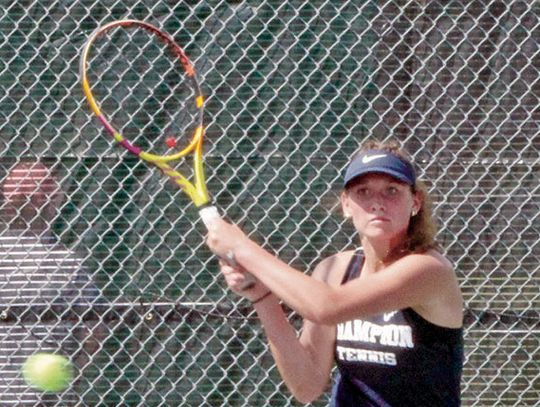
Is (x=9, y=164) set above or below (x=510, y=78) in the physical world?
below

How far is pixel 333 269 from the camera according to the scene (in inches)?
118

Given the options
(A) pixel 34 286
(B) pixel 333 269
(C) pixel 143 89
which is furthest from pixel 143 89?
(B) pixel 333 269

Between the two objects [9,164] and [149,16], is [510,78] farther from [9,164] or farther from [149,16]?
[9,164]

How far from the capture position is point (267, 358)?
14.8 feet

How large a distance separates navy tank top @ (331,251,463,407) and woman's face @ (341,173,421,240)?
0.66 ft

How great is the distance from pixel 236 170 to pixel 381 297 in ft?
6.12

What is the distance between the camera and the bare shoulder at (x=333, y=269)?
295cm

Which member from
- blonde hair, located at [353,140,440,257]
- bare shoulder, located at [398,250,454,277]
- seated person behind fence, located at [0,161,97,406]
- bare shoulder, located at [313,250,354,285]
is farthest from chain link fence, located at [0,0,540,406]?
bare shoulder, located at [398,250,454,277]

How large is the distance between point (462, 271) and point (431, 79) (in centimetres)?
76

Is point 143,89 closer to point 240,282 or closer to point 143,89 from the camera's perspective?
point 143,89

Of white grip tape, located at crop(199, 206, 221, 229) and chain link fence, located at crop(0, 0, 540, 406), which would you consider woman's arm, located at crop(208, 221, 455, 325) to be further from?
chain link fence, located at crop(0, 0, 540, 406)

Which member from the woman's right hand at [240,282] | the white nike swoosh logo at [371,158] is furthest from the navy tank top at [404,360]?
the white nike swoosh logo at [371,158]

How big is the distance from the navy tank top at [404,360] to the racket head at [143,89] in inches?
69.8

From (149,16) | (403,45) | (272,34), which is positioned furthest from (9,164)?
(403,45)
